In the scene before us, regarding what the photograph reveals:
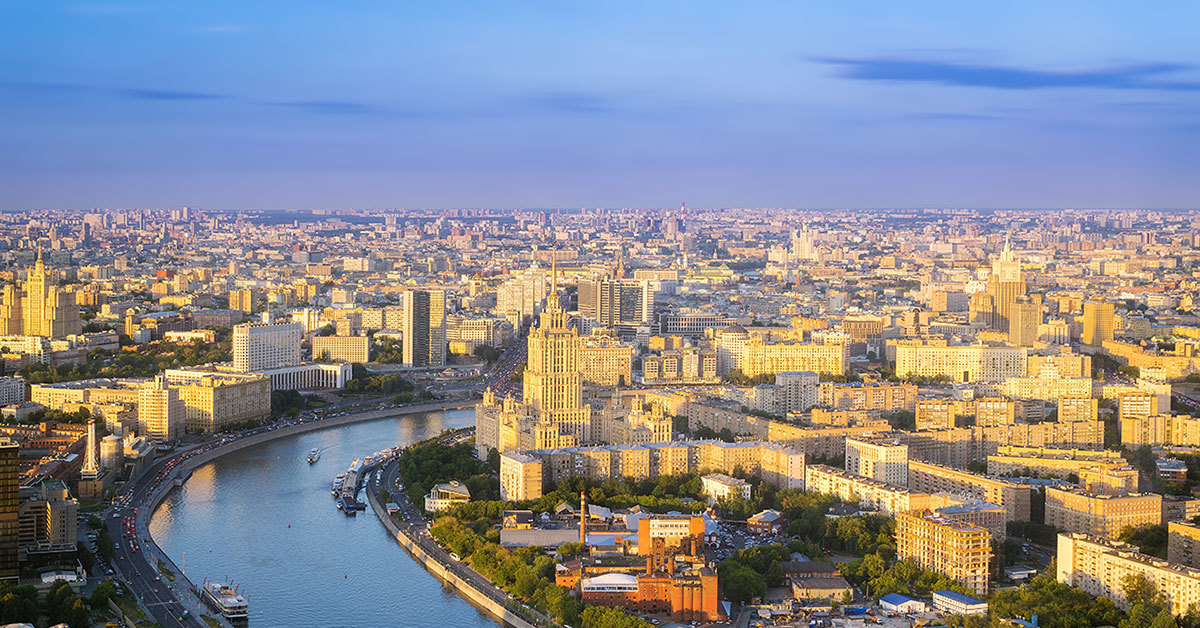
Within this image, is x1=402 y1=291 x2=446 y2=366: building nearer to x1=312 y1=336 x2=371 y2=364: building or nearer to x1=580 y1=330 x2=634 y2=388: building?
x1=312 y1=336 x2=371 y2=364: building

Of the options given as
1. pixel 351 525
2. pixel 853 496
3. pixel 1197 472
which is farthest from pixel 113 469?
pixel 1197 472

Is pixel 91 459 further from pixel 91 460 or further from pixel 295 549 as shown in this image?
pixel 295 549

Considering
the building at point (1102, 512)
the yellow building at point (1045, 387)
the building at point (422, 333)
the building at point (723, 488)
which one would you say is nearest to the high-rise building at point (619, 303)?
the building at point (422, 333)

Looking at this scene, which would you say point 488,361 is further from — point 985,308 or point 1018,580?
point 1018,580

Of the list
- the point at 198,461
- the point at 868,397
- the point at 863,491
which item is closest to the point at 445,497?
the point at 863,491

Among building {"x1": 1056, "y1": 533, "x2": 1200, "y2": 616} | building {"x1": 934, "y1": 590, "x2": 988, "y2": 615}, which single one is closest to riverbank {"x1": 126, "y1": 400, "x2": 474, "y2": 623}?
building {"x1": 934, "y1": 590, "x2": 988, "y2": 615}

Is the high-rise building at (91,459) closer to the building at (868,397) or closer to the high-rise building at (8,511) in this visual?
the high-rise building at (8,511)

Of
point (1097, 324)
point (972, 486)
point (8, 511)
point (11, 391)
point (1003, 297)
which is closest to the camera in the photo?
point (8, 511)
